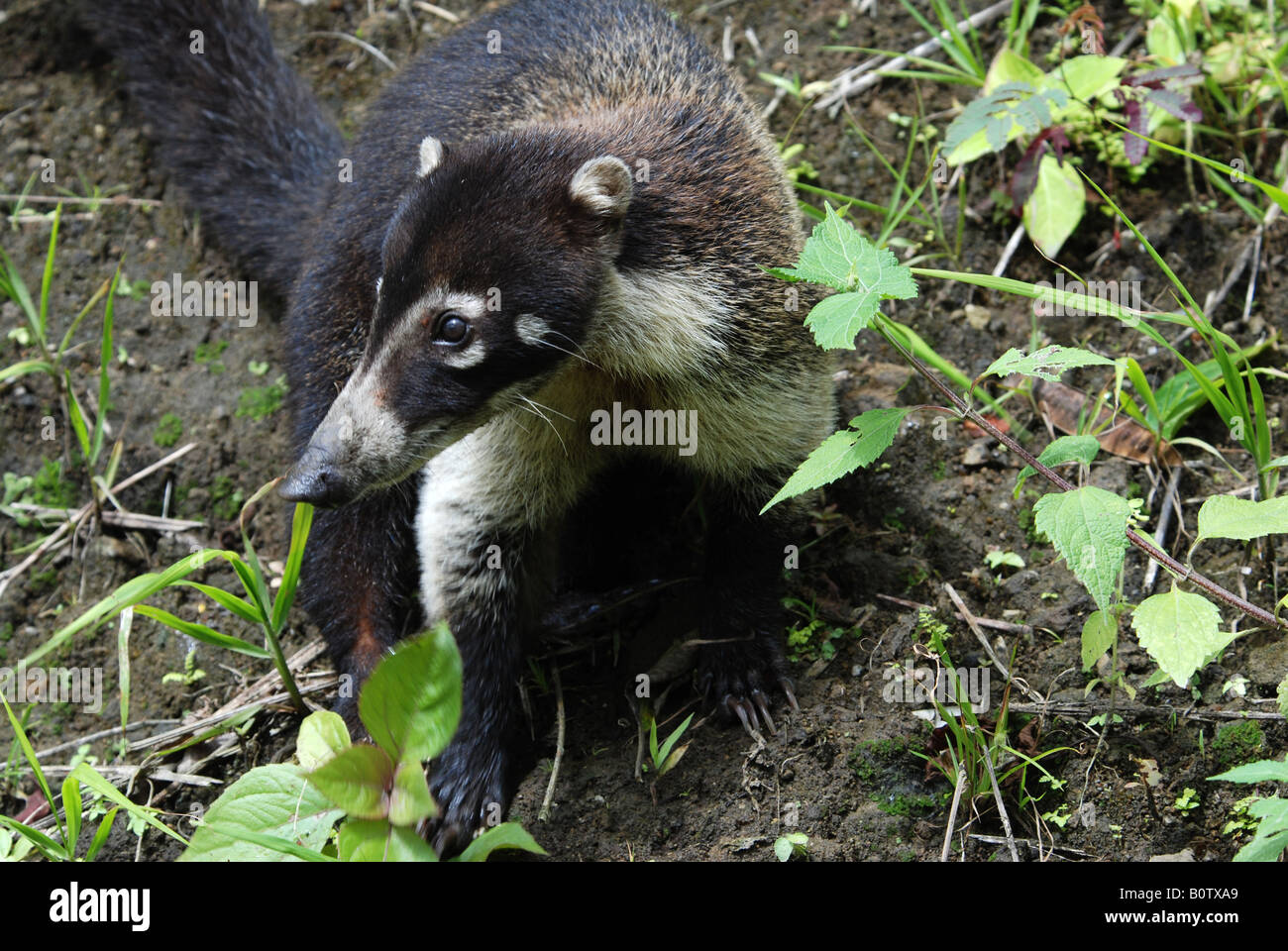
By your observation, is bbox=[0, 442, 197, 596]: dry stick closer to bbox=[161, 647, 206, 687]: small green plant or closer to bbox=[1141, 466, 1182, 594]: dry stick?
bbox=[161, 647, 206, 687]: small green plant

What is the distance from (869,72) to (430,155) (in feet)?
9.74

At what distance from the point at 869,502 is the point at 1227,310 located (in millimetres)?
1782

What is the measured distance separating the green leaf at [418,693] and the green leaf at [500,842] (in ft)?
1.55

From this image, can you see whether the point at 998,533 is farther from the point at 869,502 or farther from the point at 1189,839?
the point at 1189,839

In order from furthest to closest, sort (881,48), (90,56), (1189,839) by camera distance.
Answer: (90,56) < (881,48) < (1189,839)

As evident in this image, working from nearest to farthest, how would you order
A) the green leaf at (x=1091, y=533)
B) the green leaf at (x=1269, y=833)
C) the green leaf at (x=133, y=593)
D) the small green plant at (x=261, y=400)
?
1. the green leaf at (x=1269, y=833)
2. the green leaf at (x=1091, y=533)
3. the green leaf at (x=133, y=593)
4. the small green plant at (x=261, y=400)

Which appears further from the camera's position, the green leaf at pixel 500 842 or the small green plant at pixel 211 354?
the small green plant at pixel 211 354

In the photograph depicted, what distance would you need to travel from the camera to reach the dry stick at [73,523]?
5.22m

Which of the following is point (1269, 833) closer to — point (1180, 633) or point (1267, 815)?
point (1267, 815)

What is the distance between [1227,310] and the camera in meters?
5.07

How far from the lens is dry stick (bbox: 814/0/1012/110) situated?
6.02 metres

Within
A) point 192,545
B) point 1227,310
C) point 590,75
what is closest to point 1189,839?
point 1227,310

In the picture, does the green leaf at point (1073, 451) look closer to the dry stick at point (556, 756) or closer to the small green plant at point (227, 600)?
the dry stick at point (556, 756)

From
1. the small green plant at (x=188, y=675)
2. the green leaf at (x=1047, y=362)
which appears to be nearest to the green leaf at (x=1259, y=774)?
the green leaf at (x=1047, y=362)
